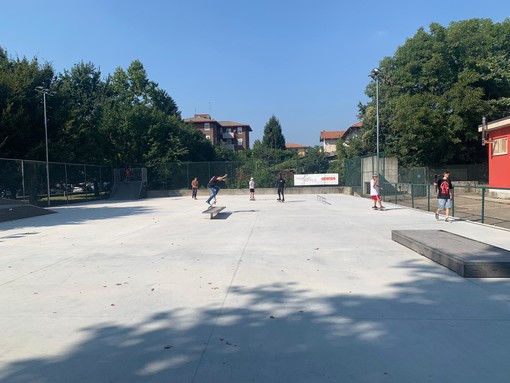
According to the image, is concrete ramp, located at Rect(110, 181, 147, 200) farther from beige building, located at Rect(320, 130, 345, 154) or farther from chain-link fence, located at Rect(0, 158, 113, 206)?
beige building, located at Rect(320, 130, 345, 154)

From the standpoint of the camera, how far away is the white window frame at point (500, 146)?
24.8 metres

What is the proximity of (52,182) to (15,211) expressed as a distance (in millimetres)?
10050

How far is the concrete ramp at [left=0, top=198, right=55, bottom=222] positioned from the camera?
1676cm

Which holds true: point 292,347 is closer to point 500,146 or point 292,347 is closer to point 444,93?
point 500,146

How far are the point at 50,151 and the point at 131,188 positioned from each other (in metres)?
7.27

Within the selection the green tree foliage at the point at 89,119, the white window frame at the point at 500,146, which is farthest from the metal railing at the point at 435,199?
the green tree foliage at the point at 89,119

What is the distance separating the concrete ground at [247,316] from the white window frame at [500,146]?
813 inches

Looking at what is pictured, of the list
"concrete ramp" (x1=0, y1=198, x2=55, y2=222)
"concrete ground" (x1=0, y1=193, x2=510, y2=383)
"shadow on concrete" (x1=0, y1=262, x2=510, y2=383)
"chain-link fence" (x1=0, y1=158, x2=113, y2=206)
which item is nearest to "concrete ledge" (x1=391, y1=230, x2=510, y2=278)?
"concrete ground" (x1=0, y1=193, x2=510, y2=383)

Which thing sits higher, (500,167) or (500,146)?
(500,146)

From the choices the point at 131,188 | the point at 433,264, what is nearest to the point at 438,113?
the point at 131,188

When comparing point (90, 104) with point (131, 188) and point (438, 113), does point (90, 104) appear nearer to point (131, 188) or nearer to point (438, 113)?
point (131, 188)

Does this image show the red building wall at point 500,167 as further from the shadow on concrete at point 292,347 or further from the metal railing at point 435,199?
the shadow on concrete at point 292,347

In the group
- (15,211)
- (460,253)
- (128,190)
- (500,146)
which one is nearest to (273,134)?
(128,190)

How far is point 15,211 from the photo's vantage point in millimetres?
17500
